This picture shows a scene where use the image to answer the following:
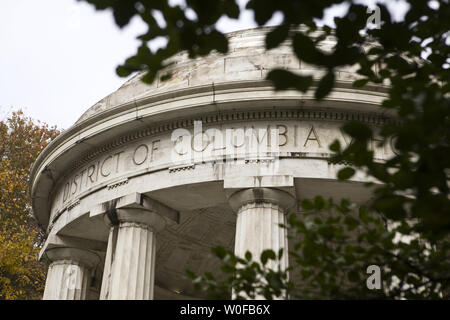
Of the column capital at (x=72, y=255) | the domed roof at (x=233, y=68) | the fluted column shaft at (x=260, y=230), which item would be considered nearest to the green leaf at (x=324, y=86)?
the fluted column shaft at (x=260, y=230)

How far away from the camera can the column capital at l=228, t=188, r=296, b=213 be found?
21.7 metres

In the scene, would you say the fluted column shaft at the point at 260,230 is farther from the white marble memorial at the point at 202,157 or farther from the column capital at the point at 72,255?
the column capital at the point at 72,255

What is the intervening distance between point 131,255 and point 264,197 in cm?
548

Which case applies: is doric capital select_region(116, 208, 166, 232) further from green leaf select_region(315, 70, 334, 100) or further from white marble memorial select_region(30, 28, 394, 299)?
green leaf select_region(315, 70, 334, 100)

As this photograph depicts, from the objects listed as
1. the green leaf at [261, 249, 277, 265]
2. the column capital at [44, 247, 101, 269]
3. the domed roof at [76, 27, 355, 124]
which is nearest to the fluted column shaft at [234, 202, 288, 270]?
the domed roof at [76, 27, 355, 124]

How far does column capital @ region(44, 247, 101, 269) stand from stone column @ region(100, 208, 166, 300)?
4083 mm

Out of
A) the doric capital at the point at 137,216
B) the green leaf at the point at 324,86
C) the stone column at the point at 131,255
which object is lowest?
the green leaf at the point at 324,86

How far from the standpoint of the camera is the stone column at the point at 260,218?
69.3 ft

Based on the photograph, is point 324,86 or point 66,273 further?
point 66,273

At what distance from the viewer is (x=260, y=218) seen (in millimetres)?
21500

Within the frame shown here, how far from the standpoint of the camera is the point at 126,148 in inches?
985

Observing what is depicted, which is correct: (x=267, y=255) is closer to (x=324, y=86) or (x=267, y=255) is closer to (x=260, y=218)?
(x=324, y=86)

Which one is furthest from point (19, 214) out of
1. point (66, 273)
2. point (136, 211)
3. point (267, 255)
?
point (267, 255)
